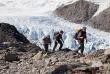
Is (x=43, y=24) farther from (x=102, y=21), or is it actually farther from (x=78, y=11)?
(x=78, y=11)

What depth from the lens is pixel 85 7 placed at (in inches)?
1916

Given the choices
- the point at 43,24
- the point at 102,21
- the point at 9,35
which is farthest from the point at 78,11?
the point at 9,35

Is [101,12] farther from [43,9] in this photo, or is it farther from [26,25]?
[26,25]

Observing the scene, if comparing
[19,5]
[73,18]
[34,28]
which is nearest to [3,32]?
[34,28]

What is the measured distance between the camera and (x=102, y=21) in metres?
43.9

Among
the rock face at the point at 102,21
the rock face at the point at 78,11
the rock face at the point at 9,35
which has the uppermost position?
the rock face at the point at 9,35

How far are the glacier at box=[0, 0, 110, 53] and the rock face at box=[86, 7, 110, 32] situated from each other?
123 centimetres

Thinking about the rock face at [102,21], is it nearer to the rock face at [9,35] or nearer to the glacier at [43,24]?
the glacier at [43,24]

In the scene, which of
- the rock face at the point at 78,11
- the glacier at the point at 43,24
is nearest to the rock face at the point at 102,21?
the glacier at the point at 43,24

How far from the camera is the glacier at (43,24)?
28562 millimetres

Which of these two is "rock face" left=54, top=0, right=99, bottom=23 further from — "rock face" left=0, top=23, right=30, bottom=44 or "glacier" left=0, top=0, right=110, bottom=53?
"rock face" left=0, top=23, right=30, bottom=44

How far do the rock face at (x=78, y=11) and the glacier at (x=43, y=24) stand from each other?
0.91m

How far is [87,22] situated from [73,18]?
9.51 feet

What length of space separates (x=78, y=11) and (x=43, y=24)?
16.5m
